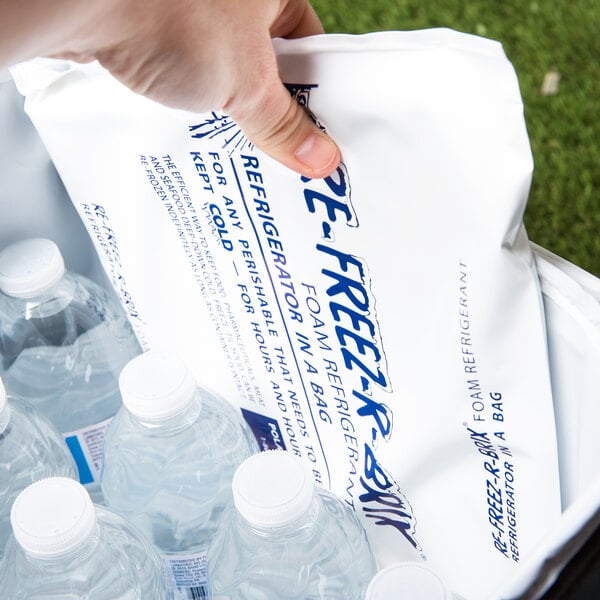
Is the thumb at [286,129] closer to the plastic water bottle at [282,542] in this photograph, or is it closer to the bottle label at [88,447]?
the plastic water bottle at [282,542]

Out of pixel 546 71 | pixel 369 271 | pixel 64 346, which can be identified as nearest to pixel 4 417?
pixel 64 346

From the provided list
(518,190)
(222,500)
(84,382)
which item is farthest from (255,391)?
(518,190)

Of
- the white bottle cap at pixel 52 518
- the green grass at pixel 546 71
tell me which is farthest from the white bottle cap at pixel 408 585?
the green grass at pixel 546 71

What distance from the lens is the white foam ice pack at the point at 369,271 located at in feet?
1.81

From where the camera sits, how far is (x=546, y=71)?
1751mm

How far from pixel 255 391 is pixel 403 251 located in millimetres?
235

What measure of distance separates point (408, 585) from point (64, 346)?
45cm

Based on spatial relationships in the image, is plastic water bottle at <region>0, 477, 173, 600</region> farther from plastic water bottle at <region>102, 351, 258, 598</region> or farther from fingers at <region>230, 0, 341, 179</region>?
fingers at <region>230, 0, 341, 179</region>

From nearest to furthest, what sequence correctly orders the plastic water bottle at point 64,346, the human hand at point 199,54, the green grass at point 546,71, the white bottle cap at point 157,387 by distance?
the human hand at point 199,54 < the white bottle cap at point 157,387 < the plastic water bottle at point 64,346 < the green grass at point 546,71

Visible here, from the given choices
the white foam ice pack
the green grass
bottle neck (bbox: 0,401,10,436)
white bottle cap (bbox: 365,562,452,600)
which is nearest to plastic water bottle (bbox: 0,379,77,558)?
bottle neck (bbox: 0,401,10,436)

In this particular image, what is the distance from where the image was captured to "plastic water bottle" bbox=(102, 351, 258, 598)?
73 cm

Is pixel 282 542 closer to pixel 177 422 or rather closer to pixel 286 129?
pixel 177 422

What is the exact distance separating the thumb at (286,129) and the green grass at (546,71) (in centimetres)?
93

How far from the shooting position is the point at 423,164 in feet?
1.86
